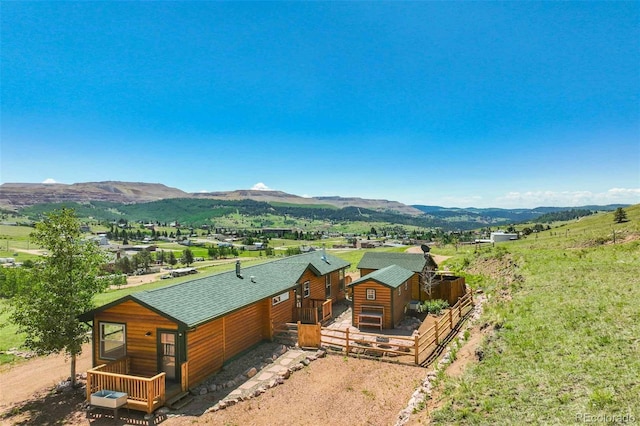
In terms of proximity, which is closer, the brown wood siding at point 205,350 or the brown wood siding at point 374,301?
the brown wood siding at point 205,350

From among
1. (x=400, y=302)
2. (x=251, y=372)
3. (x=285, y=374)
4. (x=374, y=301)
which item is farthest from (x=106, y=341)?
(x=400, y=302)

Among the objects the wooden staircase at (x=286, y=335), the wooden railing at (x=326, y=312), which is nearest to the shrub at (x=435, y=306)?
the wooden railing at (x=326, y=312)

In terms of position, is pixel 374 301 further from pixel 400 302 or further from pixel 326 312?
pixel 326 312

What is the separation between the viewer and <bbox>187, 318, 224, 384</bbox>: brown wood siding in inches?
515

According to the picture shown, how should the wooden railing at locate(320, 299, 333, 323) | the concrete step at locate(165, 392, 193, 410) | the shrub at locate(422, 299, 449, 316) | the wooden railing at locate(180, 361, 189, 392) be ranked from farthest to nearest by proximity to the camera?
the shrub at locate(422, 299, 449, 316) → the wooden railing at locate(320, 299, 333, 323) → the wooden railing at locate(180, 361, 189, 392) → the concrete step at locate(165, 392, 193, 410)

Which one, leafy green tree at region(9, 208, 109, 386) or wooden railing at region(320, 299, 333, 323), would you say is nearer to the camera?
leafy green tree at region(9, 208, 109, 386)

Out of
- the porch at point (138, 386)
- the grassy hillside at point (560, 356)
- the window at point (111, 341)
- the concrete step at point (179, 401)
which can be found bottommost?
the concrete step at point (179, 401)

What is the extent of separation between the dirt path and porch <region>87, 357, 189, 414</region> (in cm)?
338

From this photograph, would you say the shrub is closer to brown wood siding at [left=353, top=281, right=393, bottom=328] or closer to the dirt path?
brown wood siding at [left=353, top=281, right=393, bottom=328]

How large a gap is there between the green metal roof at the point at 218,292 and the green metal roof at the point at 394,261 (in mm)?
5046

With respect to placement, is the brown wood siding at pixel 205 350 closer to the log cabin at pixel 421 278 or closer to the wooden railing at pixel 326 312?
the wooden railing at pixel 326 312

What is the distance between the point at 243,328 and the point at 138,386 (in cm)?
532

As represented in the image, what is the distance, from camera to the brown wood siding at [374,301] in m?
20.2

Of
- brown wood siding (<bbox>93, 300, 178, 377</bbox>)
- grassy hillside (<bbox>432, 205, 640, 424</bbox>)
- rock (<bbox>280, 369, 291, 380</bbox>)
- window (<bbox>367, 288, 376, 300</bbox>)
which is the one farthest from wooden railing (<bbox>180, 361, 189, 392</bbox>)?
window (<bbox>367, 288, 376, 300</bbox>)
